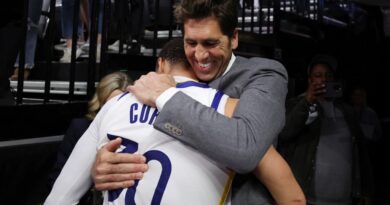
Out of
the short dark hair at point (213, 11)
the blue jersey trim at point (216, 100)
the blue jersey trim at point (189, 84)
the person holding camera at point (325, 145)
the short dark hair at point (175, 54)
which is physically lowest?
the person holding camera at point (325, 145)

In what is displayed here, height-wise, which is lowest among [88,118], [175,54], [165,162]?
[88,118]

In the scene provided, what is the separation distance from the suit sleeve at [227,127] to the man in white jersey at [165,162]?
0.27 feet

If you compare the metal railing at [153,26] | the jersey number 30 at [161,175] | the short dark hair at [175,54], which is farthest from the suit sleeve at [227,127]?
the metal railing at [153,26]

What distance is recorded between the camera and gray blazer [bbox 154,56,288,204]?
121 centimetres

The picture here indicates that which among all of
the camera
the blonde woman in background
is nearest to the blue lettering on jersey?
the blonde woman in background

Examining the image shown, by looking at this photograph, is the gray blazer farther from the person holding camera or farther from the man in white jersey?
the person holding camera

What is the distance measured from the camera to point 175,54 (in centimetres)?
151

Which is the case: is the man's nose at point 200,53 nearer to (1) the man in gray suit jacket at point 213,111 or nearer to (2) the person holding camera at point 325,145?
(1) the man in gray suit jacket at point 213,111

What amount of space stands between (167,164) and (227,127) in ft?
0.75

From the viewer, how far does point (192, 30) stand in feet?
4.63

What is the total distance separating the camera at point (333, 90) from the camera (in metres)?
3.55

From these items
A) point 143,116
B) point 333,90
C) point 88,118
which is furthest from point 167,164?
point 333,90

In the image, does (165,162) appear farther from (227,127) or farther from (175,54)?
(175,54)

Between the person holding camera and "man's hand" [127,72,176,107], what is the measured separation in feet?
7.00
